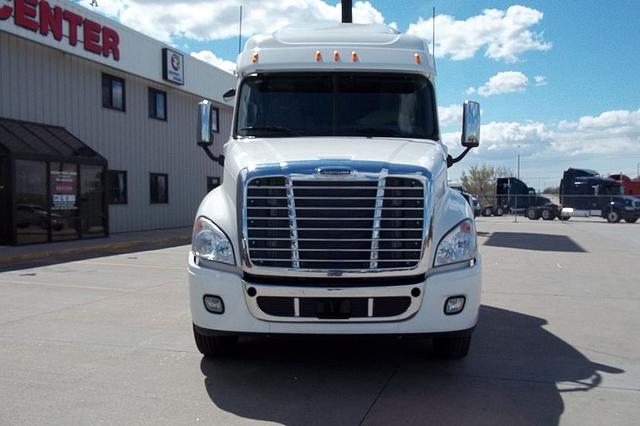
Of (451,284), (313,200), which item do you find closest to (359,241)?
(313,200)

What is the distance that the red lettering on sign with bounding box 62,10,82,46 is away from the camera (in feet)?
59.6

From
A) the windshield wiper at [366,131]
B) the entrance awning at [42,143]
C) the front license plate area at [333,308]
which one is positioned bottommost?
the front license plate area at [333,308]

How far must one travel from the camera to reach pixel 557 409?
4461mm

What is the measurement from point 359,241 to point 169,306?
4441 millimetres

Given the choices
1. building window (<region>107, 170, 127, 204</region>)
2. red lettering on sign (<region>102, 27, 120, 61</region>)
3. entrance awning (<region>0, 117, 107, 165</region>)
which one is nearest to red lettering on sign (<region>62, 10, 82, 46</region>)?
red lettering on sign (<region>102, 27, 120, 61</region>)

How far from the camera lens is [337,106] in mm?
6109

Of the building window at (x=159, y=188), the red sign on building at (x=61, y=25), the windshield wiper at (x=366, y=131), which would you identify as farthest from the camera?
the building window at (x=159, y=188)

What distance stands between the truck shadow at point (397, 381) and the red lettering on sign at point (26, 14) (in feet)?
46.4

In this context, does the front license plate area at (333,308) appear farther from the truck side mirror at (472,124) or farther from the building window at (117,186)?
the building window at (117,186)

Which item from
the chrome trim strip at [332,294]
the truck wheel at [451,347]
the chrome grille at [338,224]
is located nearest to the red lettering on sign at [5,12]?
the chrome grille at [338,224]

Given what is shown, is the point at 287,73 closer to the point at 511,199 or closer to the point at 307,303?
the point at 307,303

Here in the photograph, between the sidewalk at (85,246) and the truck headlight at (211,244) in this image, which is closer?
the truck headlight at (211,244)

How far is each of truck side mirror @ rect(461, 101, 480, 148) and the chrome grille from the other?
6.75ft

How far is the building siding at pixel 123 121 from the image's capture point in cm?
1719
